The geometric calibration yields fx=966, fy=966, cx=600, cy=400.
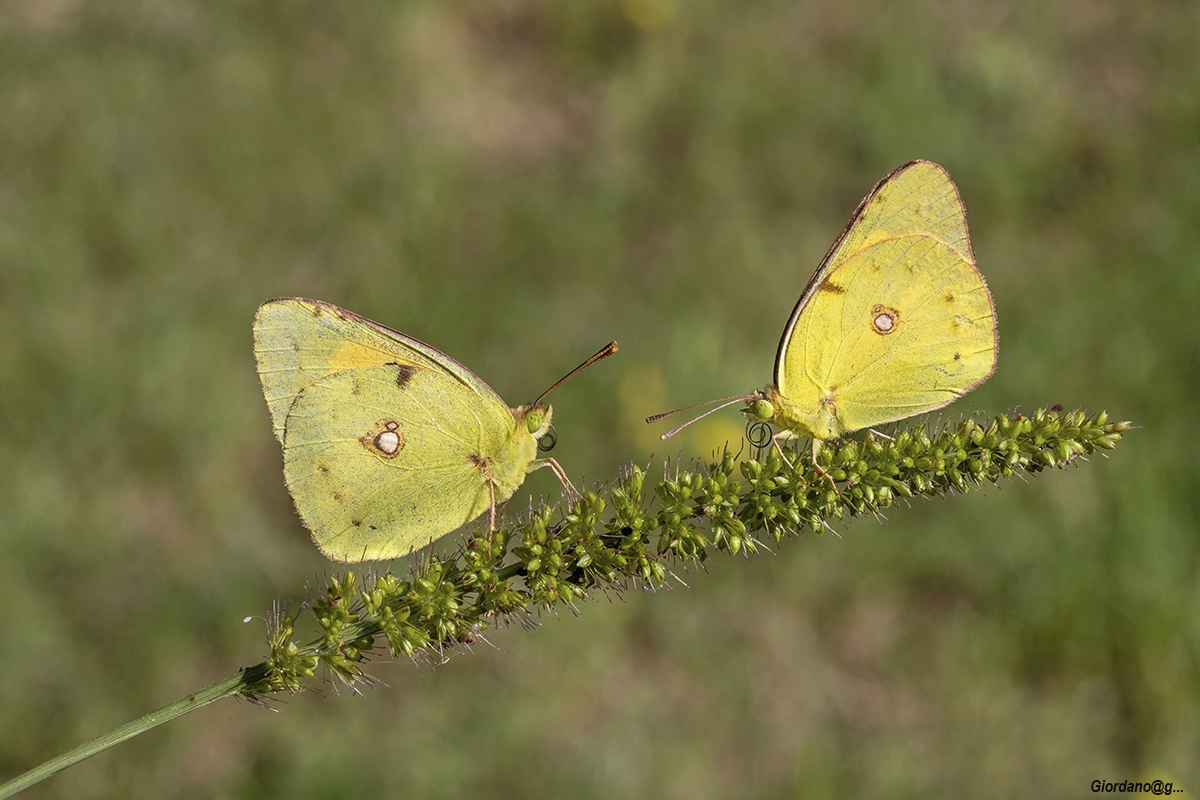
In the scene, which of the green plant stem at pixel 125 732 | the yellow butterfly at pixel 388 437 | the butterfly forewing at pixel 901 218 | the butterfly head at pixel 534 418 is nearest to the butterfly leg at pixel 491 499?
the yellow butterfly at pixel 388 437

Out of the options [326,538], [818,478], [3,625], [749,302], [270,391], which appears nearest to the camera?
[818,478]

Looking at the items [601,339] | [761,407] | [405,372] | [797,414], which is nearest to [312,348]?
[405,372]

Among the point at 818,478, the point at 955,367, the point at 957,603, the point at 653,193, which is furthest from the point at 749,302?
the point at 818,478

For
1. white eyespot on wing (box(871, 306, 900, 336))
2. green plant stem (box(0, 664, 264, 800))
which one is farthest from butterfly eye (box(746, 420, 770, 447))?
green plant stem (box(0, 664, 264, 800))

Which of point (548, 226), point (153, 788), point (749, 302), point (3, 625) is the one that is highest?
point (548, 226)

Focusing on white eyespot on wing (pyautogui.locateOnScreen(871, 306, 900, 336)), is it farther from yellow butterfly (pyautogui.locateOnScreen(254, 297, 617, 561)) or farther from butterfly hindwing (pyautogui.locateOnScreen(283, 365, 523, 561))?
butterfly hindwing (pyautogui.locateOnScreen(283, 365, 523, 561))

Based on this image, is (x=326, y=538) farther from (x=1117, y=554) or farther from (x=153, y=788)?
(x=1117, y=554)

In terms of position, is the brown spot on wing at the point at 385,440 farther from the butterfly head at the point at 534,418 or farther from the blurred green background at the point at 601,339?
the blurred green background at the point at 601,339
